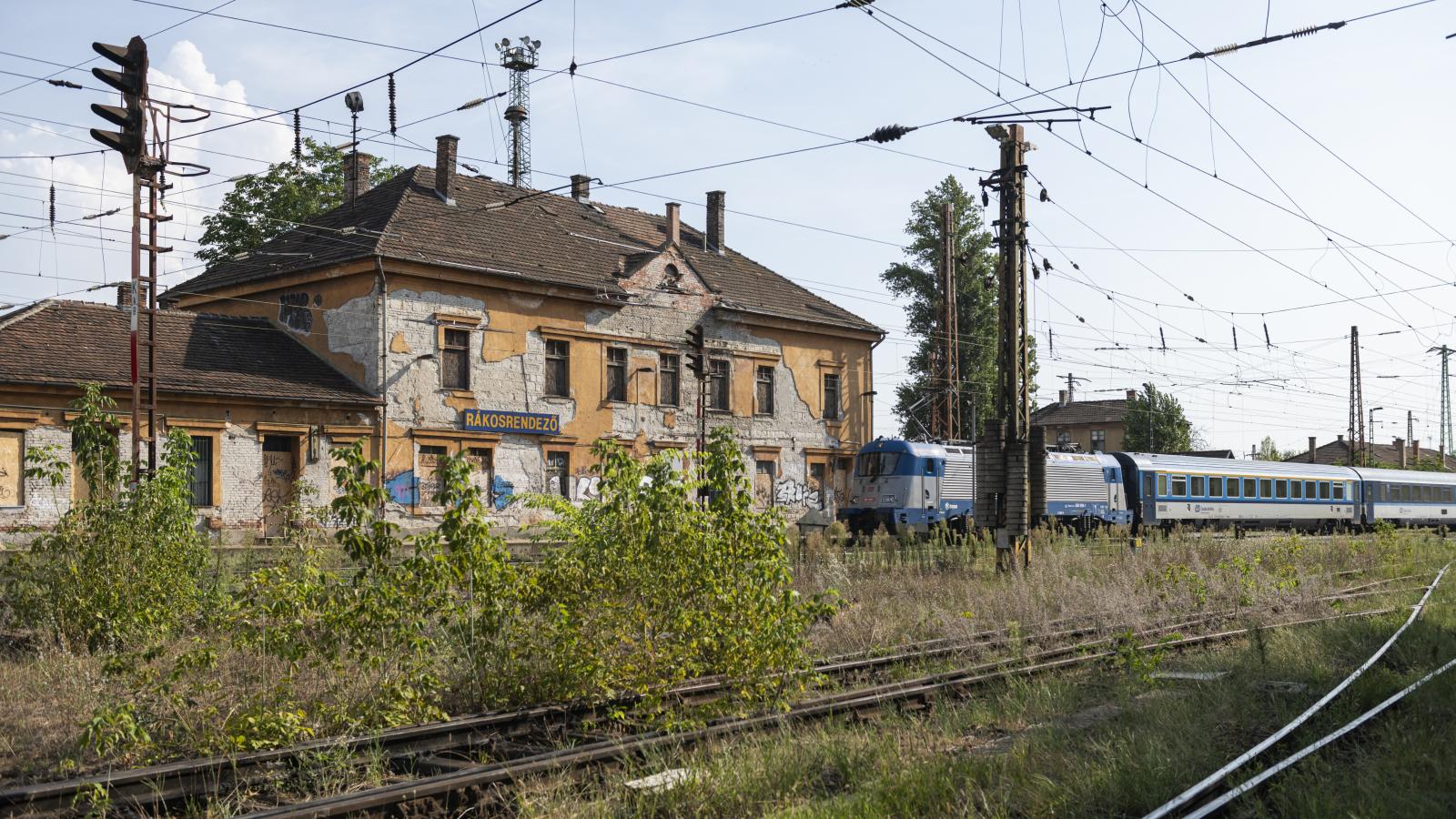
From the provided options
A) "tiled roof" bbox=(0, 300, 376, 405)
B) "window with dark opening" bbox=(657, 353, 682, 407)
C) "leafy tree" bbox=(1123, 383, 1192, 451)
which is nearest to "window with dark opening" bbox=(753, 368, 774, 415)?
"window with dark opening" bbox=(657, 353, 682, 407)

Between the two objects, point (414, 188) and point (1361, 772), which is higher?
point (414, 188)

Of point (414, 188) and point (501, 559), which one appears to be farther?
point (414, 188)

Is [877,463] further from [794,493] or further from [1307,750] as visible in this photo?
[1307,750]

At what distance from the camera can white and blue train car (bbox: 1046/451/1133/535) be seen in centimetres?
3250

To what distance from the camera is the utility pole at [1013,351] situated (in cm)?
1936

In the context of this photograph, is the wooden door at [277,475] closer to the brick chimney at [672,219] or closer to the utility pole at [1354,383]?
the brick chimney at [672,219]

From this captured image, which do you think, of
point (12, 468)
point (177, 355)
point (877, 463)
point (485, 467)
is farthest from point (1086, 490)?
point (12, 468)

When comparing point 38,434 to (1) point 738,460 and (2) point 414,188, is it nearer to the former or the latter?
(2) point 414,188

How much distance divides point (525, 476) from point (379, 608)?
947 inches

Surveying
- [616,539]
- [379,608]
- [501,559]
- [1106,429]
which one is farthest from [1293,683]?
[1106,429]

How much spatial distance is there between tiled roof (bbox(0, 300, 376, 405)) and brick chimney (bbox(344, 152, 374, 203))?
5.79 m

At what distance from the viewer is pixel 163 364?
1073 inches

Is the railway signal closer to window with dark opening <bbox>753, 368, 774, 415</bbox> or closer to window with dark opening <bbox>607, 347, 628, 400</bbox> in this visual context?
window with dark opening <bbox>607, 347, 628, 400</bbox>

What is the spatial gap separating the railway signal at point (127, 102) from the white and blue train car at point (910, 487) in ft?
69.0
